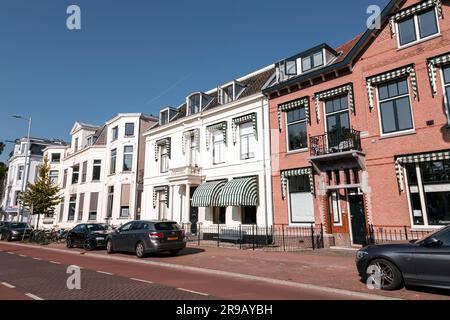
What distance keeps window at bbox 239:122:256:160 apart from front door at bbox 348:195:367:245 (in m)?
7.14

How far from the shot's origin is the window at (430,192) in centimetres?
1334

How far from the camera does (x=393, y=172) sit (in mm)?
14711

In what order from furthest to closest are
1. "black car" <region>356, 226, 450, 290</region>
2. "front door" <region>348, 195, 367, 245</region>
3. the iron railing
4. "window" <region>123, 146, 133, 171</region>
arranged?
"window" <region>123, 146, 133, 171</region> < the iron railing < "front door" <region>348, 195, 367, 245</region> < "black car" <region>356, 226, 450, 290</region>

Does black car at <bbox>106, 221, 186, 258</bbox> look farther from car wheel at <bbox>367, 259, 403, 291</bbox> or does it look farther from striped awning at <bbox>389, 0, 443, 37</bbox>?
striped awning at <bbox>389, 0, 443, 37</bbox>

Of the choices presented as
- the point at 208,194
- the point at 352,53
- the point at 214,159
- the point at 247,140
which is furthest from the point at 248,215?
the point at 352,53

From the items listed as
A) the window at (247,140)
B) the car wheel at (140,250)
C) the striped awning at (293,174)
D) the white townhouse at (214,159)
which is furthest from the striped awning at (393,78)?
the car wheel at (140,250)

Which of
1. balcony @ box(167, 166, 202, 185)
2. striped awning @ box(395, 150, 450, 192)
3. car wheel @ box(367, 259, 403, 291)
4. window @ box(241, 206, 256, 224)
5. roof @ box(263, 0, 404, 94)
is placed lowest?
car wheel @ box(367, 259, 403, 291)

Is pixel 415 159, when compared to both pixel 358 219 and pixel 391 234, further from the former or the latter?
pixel 358 219

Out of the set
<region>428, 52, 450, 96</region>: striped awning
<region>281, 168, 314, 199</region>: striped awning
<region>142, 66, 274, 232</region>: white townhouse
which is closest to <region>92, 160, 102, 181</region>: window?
<region>142, 66, 274, 232</region>: white townhouse

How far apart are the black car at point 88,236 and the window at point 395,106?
1655 centimetres

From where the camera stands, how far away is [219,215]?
2272 centimetres

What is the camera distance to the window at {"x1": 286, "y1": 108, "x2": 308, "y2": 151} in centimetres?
1880

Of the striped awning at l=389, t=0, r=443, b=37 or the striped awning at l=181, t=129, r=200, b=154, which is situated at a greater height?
the striped awning at l=389, t=0, r=443, b=37
